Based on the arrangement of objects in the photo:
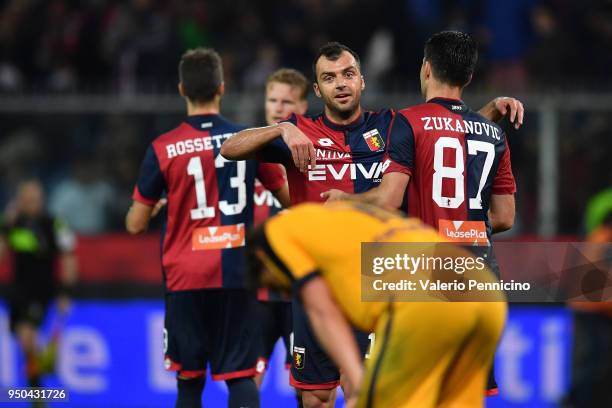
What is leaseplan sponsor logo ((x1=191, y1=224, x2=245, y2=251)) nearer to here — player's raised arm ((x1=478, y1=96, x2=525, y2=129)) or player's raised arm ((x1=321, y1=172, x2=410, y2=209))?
player's raised arm ((x1=321, y1=172, x2=410, y2=209))

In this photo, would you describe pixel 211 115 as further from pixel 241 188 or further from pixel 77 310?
pixel 77 310

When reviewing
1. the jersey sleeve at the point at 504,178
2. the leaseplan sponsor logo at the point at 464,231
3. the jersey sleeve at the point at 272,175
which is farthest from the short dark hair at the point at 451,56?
the jersey sleeve at the point at 272,175

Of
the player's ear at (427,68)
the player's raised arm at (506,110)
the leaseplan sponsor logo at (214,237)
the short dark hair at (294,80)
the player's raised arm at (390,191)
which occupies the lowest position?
the leaseplan sponsor logo at (214,237)

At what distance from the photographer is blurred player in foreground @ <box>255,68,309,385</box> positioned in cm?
779

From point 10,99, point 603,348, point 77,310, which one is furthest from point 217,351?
point 10,99

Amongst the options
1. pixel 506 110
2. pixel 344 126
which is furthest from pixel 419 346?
pixel 506 110

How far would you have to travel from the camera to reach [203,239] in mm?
7230

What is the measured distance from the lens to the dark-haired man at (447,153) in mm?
6094

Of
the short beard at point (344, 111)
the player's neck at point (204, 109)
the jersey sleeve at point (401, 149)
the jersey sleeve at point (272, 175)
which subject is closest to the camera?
the jersey sleeve at point (401, 149)

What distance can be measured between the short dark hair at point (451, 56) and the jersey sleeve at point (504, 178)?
489mm

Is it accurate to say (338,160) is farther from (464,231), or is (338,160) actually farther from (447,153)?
(464,231)

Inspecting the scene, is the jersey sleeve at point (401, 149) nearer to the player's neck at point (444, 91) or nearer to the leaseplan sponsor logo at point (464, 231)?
the player's neck at point (444, 91)

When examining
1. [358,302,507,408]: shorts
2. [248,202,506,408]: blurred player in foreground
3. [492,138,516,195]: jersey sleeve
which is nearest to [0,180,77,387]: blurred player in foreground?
[492,138,516,195]: jersey sleeve

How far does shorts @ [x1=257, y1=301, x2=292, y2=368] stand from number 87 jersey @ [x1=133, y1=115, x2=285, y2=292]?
0.67 m
